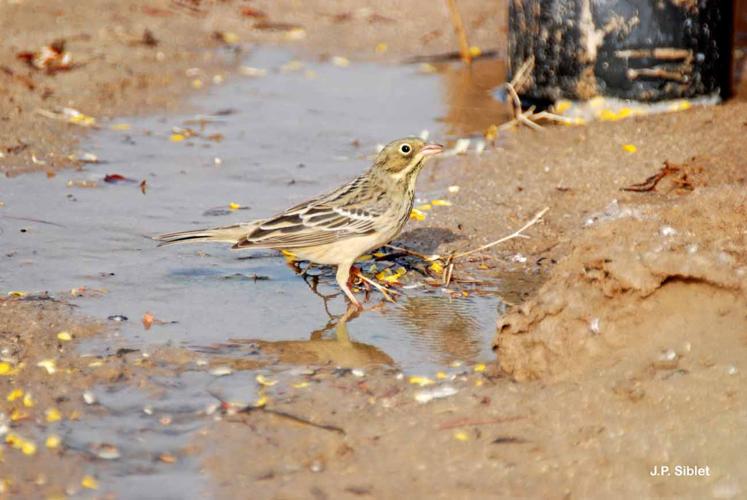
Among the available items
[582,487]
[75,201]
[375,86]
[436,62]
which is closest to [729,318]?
[582,487]

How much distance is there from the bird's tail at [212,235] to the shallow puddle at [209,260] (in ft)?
1.08

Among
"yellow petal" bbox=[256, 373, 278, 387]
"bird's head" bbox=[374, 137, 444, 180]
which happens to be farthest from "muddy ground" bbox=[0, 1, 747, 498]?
"bird's head" bbox=[374, 137, 444, 180]

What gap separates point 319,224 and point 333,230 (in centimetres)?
11

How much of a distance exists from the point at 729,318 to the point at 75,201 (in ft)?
18.1

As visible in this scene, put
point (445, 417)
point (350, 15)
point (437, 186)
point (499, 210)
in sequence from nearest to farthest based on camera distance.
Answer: point (445, 417) → point (499, 210) → point (437, 186) → point (350, 15)

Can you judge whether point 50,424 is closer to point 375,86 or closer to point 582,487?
point 582,487

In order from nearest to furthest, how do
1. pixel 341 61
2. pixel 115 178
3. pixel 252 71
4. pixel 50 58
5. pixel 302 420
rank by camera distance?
pixel 302 420 < pixel 115 178 < pixel 50 58 < pixel 252 71 < pixel 341 61

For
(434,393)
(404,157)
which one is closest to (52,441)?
(434,393)

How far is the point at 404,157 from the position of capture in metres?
8.50

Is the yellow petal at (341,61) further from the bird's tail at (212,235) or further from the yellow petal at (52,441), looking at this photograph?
the yellow petal at (52,441)

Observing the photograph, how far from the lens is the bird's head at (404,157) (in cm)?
849

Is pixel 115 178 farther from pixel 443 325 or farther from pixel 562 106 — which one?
pixel 562 106

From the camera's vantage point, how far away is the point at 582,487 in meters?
5.26

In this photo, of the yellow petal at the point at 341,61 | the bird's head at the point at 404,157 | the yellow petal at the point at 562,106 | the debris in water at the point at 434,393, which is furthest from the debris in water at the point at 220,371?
the yellow petal at the point at 341,61
